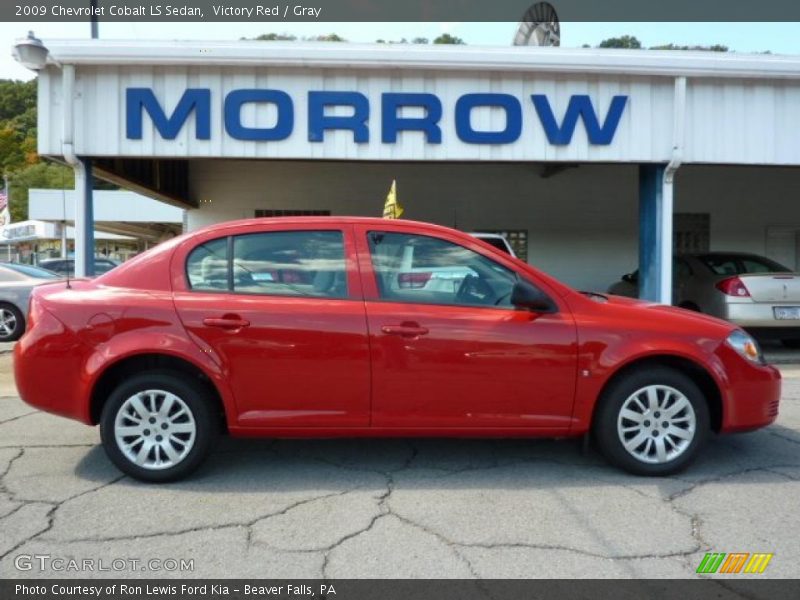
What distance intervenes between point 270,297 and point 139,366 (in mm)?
923

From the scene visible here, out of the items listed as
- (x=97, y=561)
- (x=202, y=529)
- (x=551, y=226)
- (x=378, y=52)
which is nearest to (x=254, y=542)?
(x=202, y=529)

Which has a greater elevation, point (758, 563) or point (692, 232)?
point (692, 232)

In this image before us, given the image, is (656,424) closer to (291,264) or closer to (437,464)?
(437,464)

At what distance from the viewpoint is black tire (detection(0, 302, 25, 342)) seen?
10.2 metres

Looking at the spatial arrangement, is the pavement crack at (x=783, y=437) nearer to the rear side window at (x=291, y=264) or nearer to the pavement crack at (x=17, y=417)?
the rear side window at (x=291, y=264)

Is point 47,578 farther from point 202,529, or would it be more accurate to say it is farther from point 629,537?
point 629,537

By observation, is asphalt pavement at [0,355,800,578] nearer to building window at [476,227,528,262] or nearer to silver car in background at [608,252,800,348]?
silver car in background at [608,252,800,348]

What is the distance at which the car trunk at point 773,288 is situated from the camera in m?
8.55

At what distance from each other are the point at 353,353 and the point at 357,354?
0.08 ft

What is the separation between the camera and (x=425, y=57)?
27.4ft

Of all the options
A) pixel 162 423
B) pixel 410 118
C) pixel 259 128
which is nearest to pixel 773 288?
pixel 410 118

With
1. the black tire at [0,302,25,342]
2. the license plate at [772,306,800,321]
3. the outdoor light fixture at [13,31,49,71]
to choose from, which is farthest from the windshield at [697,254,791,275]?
the black tire at [0,302,25,342]

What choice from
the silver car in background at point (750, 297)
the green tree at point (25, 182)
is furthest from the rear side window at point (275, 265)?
the green tree at point (25, 182)

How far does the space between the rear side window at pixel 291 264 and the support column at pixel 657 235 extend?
21.5 feet
